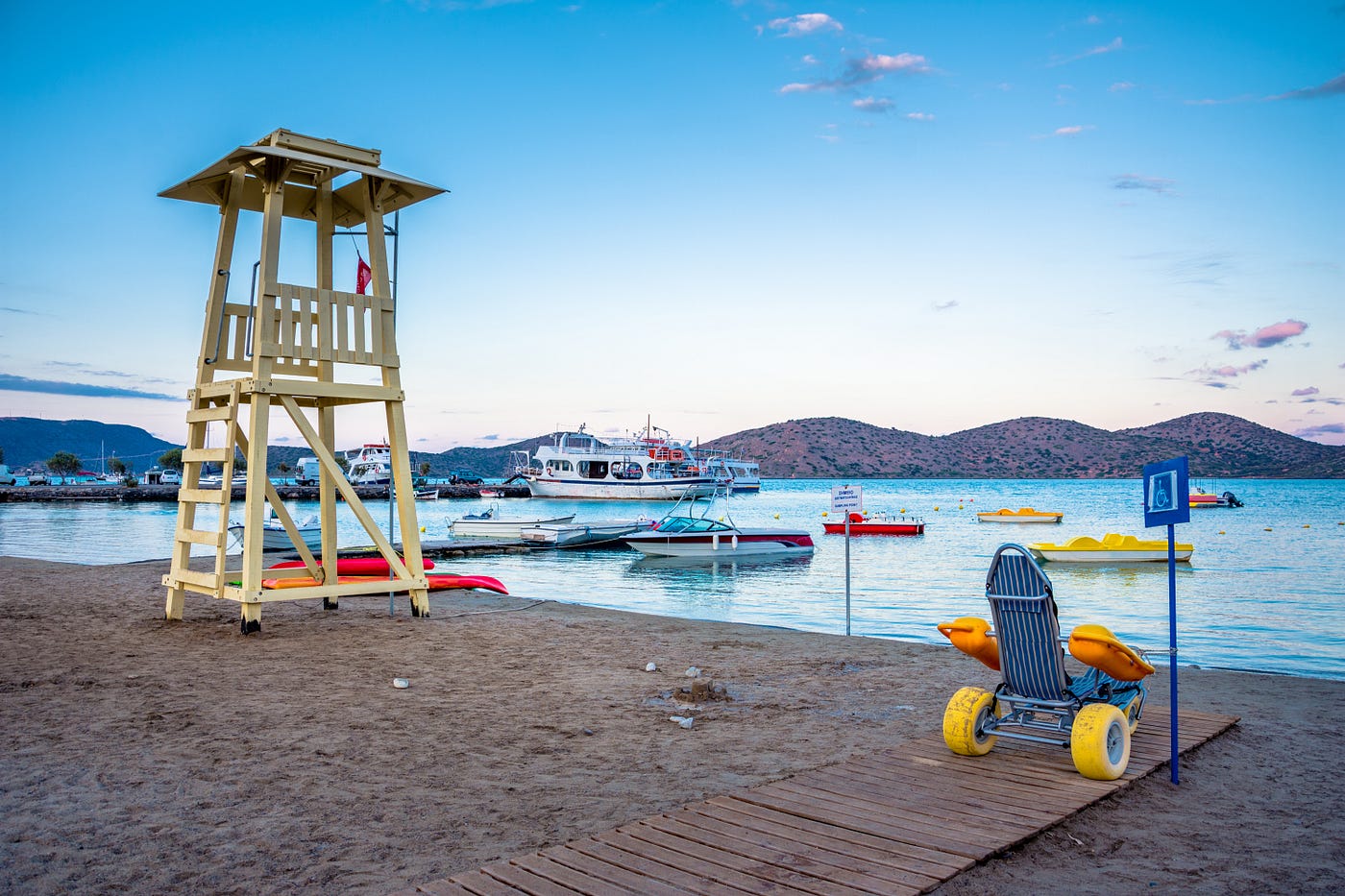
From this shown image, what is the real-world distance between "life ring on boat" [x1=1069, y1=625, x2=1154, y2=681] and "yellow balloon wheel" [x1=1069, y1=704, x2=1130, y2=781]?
29 cm

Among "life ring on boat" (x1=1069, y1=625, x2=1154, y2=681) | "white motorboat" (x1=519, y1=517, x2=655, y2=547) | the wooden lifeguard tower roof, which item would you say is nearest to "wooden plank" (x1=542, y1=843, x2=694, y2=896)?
"life ring on boat" (x1=1069, y1=625, x2=1154, y2=681)

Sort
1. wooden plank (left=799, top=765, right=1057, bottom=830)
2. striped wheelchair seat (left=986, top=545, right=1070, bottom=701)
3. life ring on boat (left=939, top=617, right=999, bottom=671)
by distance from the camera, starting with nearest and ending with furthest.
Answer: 1. wooden plank (left=799, top=765, right=1057, bottom=830)
2. striped wheelchair seat (left=986, top=545, right=1070, bottom=701)
3. life ring on boat (left=939, top=617, right=999, bottom=671)

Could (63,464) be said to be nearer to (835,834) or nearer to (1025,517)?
(1025,517)

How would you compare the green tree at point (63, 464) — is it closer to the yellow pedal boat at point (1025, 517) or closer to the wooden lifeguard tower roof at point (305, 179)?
the yellow pedal boat at point (1025, 517)

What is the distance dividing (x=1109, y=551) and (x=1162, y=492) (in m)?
25.6

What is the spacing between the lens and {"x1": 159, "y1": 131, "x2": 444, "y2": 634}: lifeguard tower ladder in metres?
9.93

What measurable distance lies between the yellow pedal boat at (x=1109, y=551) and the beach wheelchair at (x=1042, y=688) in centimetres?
2394

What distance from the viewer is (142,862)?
3957 millimetres

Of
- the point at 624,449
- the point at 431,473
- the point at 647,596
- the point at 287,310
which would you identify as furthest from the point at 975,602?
the point at 431,473

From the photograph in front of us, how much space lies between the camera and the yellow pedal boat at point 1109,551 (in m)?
28.3

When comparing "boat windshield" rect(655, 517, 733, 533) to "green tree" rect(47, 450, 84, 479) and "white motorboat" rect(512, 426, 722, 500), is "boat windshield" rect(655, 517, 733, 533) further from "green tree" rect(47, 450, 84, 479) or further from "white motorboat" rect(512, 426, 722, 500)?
"green tree" rect(47, 450, 84, 479)

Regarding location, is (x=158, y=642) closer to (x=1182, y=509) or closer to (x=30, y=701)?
(x=30, y=701)

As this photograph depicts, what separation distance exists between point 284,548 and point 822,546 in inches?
825

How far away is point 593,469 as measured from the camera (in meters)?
97.4
